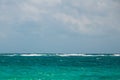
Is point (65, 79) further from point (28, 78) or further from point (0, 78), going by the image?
point (0, 78)

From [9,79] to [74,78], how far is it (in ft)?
22.1

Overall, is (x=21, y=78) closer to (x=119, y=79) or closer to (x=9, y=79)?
(x=9, y=79)

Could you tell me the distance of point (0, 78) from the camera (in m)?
35.5

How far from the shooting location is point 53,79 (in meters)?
34.2

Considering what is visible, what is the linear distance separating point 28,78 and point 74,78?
15.8 feet

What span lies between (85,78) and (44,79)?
169 inches

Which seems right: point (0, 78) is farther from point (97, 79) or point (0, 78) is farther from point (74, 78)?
point (97, 79)

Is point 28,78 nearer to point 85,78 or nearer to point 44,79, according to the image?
point 44,79

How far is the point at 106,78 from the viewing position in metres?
35.8

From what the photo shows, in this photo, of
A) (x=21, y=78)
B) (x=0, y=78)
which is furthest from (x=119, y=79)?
(x=0, y=78)

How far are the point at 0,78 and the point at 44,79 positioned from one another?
4874 millimetres

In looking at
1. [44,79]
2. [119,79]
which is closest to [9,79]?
[44,79]

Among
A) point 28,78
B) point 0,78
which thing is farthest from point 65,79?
point 0,78

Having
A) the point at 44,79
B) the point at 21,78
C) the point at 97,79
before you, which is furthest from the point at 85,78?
the point at 21,78
